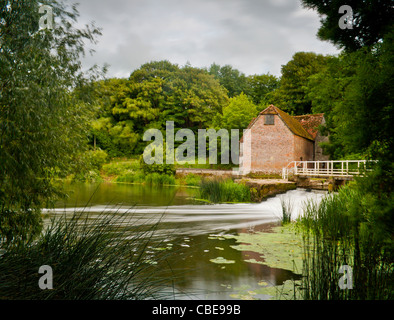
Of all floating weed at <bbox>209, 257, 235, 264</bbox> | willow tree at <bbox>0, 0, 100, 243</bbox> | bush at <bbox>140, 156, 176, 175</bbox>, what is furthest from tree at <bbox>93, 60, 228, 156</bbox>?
floating weed at <bbox>209, 257, 235, 264</bbox>

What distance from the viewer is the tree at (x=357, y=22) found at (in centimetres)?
362

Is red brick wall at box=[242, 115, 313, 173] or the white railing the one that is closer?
the white railing

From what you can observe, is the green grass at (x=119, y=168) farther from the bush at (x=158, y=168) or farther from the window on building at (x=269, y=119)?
the window on building at (x=269, y=119)

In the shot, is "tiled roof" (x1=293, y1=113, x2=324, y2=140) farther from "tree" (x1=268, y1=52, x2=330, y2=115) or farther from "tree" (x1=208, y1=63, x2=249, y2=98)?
"tree" (x1=208, y1=63, x2=249, y2=98)

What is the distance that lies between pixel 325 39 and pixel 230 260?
400 cm

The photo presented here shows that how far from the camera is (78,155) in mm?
6512

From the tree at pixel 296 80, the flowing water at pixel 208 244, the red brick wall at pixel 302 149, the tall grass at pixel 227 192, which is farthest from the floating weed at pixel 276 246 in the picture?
the tree at pixel 296 80

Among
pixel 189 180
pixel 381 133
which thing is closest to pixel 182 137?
pixel 189 180

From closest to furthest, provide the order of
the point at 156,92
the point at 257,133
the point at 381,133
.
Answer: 1. the point at 381,133
2. the point at 257,133
3. the point at 156,92

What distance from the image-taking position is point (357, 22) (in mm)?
3904

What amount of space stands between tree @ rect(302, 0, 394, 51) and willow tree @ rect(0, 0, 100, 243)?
12.9 ft

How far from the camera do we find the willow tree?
3.83m

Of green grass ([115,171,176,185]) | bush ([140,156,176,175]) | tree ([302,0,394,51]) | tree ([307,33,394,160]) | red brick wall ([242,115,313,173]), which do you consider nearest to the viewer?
tree ([307,33,394,160])

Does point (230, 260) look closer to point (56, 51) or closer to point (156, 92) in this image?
point (56, 51)
